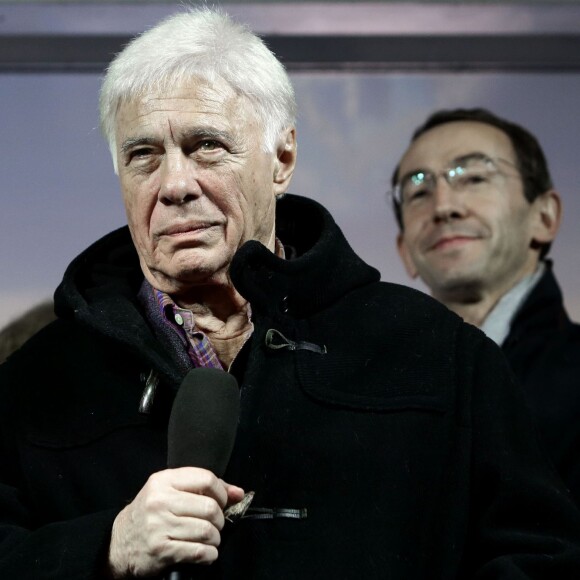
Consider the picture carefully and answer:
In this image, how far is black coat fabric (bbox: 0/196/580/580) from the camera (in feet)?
6.78

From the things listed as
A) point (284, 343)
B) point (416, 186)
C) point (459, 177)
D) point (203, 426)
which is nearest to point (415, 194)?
point (416, 186)

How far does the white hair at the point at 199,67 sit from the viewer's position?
2309 mm

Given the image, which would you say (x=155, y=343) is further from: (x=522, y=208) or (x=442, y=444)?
(x=522, y=208)

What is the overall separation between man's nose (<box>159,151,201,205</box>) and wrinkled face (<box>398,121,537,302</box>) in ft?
4.71

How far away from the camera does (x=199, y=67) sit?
2318 mm

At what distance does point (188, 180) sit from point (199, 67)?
0.69 ft

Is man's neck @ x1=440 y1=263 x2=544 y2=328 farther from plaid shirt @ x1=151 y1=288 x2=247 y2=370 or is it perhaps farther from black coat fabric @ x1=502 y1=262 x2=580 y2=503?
plaid shirt @ x1=151 y1=288 x2=247 y2=370

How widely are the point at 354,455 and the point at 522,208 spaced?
1.75 metres

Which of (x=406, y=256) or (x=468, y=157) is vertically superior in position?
(x=468, y=157)

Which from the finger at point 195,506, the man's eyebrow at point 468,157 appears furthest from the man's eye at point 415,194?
the finger at point 195,506

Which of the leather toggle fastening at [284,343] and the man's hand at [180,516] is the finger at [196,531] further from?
the leather toggle fastening at [284,343]

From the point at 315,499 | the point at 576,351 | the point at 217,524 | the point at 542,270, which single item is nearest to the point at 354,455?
the point at 315,499

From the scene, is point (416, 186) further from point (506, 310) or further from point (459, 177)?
point (506, 310)

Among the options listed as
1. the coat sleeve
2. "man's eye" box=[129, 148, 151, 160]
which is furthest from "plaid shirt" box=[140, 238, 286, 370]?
the coat sleeve
